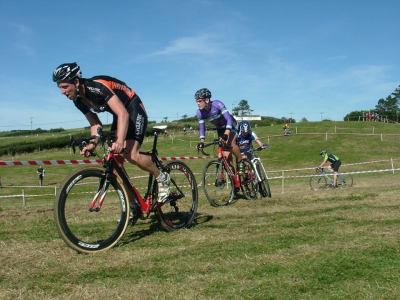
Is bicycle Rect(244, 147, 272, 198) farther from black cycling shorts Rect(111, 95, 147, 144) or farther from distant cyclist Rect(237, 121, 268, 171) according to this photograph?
black cycling shorts Rect(111, 95, 147, 144)

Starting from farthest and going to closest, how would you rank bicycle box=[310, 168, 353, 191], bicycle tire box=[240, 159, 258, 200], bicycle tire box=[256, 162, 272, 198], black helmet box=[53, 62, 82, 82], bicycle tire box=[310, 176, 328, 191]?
bicycle tire box=[310, 176, 328, 191] < bicycle box=[310, 168, 353, 191] < bicycle tire box=[256, 162, 272, 198] < bicycle tire box=[240, 159, 258, 200] < black helmet box=[53, 62, 82, 82]

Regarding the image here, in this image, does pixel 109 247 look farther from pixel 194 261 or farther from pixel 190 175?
pixel 190 175

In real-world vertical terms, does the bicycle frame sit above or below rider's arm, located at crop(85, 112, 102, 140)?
below

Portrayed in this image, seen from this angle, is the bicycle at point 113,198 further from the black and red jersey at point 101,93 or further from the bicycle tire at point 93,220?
the black and red jersey at point 101,93

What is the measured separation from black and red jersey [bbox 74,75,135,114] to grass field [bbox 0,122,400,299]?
196cm

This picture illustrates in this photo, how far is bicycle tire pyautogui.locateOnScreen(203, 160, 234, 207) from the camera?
34.3 feet

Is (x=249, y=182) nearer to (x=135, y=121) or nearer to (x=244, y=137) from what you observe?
(x=244, y=137)

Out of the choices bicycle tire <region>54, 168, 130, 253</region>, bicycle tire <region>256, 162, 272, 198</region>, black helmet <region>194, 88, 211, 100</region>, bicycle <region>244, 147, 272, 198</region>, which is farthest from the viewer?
bicycle tire <region>256, 162, 272, 198</region>

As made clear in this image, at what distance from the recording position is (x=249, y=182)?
38.2 feet

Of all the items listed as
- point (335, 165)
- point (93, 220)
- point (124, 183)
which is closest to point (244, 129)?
point (93, 220)

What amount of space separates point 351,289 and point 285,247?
5.08 feet

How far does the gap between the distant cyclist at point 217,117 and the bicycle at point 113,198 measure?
236 cm

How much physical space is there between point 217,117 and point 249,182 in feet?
7.07

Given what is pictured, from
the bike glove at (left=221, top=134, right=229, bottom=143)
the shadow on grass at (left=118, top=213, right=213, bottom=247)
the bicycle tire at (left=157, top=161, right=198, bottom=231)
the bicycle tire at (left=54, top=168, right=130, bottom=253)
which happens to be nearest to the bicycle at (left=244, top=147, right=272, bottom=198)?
the bike glove at (left=221, top=134, right=229, bottom=143)
